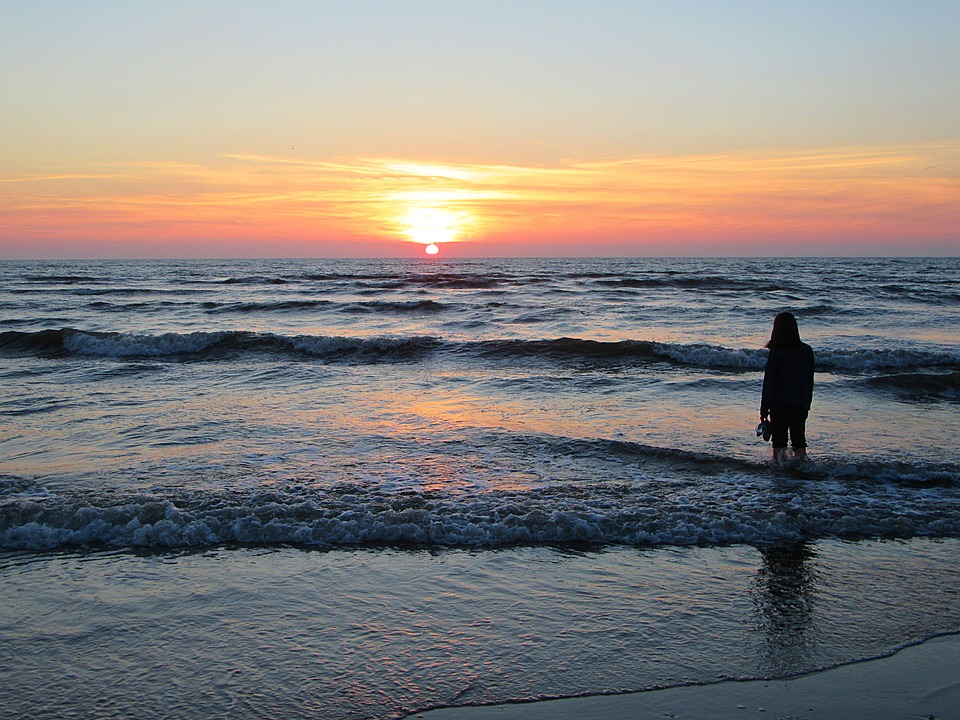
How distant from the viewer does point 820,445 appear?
9.49m

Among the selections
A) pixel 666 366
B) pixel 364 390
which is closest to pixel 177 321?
pixel 364 390

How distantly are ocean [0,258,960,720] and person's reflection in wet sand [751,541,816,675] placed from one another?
0.07 ft

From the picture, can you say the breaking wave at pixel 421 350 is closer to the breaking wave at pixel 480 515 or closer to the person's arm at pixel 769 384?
the person's arm at pixel 769 384

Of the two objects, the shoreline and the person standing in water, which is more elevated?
the person standing in water

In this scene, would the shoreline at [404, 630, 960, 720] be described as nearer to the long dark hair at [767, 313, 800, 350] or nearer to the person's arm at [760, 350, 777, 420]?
the person's arm at [760, 350, 777, 420]

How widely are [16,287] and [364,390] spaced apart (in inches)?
1686

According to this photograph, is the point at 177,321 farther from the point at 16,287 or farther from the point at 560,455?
the point at 16,287

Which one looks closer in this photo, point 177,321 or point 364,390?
point 364,390

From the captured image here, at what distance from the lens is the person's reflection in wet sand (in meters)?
4.24

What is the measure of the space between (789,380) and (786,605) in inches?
150

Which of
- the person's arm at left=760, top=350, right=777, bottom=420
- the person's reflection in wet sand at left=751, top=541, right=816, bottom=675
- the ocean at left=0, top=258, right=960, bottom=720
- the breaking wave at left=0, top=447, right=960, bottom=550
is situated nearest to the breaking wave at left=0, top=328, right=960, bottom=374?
the ocean at left=0, top=258, right=960, bottom=720

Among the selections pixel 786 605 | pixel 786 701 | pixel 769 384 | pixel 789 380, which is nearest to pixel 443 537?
pixel 786 605

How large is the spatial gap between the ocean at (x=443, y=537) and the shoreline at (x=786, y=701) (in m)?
0.11

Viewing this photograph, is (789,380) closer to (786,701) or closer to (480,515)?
(480,515)
